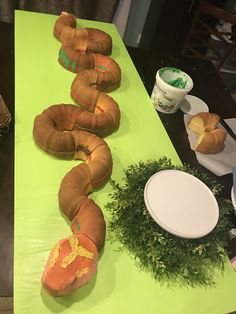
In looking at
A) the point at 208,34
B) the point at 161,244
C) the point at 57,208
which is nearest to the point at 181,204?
the point at 161,244

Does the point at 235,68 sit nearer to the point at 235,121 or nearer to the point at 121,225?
the point at 235,121

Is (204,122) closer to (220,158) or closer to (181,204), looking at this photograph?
(220,158)

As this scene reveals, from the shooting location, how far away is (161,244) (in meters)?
0.60

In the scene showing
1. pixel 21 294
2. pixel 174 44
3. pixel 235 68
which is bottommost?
pixel 235 68

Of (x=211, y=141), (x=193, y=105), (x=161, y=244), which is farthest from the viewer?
(x=193, y=105)

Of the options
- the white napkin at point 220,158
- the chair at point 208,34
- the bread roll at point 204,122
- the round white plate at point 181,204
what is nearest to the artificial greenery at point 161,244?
the round white plate at point 181,204

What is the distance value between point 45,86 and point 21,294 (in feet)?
1.91

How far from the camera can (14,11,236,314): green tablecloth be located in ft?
1.83

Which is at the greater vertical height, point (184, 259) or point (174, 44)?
point (184, 259)

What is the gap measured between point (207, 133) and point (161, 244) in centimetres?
38

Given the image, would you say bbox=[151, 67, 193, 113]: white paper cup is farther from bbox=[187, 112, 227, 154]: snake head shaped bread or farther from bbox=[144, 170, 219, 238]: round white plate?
bbox=[144, 170, 219, 238]: round white plate

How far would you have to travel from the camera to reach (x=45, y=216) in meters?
0.65

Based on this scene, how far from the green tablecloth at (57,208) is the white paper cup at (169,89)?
0.12 feet

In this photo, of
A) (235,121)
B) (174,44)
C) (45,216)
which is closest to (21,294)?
(45,216)
